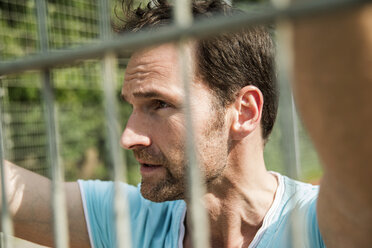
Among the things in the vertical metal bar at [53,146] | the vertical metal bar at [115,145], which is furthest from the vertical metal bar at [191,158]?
the vertical metal bar at [53,146]

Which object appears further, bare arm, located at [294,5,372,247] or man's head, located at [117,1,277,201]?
man's head, located at [117,1,277,201]

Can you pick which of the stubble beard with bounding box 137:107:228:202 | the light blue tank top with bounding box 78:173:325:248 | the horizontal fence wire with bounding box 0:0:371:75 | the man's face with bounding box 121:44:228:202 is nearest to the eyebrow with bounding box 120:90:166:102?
the man's face with bounding box 121:44:228:202

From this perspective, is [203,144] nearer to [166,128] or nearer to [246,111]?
[166,128]

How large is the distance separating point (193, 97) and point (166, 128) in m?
0.16

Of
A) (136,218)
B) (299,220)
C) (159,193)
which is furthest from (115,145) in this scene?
(136,218)

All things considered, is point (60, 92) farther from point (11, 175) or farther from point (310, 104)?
point (310, 104)

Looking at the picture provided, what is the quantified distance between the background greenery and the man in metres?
2.53

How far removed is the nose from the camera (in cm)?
149

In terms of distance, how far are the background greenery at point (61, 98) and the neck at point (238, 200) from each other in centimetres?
259

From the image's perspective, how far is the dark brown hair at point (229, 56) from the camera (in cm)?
166

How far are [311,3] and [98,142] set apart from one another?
527 centimetres

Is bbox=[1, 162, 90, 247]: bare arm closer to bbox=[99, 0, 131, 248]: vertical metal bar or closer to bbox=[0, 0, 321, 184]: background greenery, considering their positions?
bbox=[99, 0, 131, 248]: vertical metal bar

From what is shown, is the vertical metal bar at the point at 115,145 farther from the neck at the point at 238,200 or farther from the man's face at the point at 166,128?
the neck at the point at 238,200

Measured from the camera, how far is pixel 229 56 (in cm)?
173
